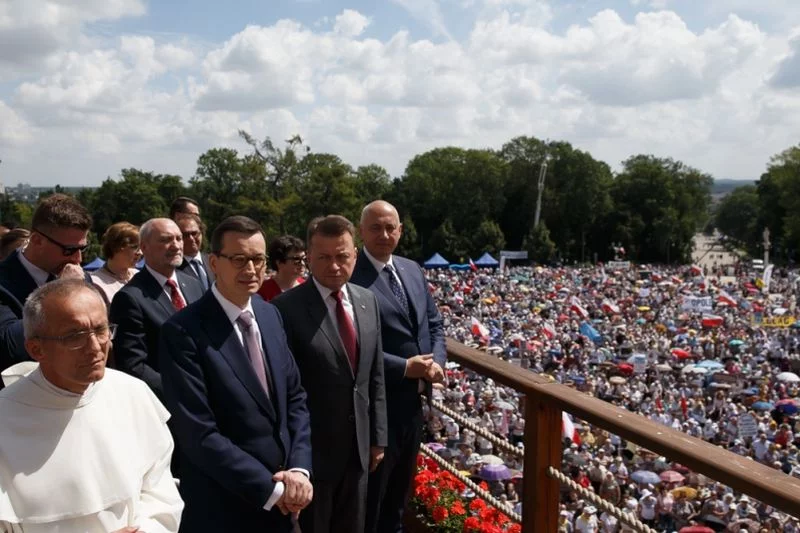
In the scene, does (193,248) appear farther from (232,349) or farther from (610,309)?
(610,309)

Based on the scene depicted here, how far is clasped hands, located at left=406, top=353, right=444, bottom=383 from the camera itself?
3.51 metres

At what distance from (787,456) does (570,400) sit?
12859 mm

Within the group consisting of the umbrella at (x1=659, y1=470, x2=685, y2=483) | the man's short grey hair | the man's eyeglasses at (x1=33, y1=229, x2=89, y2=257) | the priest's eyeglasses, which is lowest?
the umbrella at (x1=659, y1=470, x2=685, y2=483)

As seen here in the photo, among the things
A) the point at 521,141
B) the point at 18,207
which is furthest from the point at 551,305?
the point at 18,207

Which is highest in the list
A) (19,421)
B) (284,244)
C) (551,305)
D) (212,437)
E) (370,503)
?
(284,244)

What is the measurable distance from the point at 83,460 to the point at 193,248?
2.93m

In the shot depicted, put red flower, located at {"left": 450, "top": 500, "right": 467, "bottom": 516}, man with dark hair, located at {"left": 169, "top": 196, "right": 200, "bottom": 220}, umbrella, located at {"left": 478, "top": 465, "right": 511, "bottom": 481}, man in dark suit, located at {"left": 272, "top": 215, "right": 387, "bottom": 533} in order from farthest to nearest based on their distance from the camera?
1. umbrella, located at {"left": 478, "top": 465, "right": 511, "bottom": 481}
2. man with dark hair, located at {"left": 169, "top": 196, "right": 200, "bottom": 220}
3. red flower, located at {"left": 450, "top": 500, "right": 467, "bottom": 516}
4. man in dark suit, located at {"left": 272, "top": 215, "right": 387, "bottom": 533}

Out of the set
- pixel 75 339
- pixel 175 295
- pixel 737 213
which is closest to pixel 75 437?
pixel 75 339

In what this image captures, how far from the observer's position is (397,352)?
3.64 meters

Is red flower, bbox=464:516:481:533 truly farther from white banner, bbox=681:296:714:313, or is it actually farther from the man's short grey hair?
white banner, bbox=681:296:714:313

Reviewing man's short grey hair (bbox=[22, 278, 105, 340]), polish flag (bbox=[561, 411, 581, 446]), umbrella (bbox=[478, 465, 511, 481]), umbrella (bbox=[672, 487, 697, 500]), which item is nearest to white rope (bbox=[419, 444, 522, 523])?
polish flag (bbox=[561, 411, 581, 446])

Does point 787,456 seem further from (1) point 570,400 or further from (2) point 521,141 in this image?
(2) point 521,141

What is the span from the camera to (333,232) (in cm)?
327

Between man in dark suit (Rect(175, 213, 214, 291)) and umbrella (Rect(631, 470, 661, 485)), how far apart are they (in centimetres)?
936
